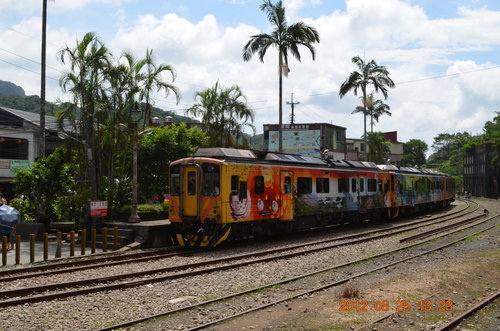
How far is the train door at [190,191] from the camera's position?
609 inches

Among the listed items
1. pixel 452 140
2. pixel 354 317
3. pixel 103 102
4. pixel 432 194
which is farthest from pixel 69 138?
pixel 452 140

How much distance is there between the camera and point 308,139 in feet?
182

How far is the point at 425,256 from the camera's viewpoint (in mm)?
14086

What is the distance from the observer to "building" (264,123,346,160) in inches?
2173

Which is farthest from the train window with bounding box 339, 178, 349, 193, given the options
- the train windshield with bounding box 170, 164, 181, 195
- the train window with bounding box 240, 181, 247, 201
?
the train windshield with bounding box 170, 164, 181, 195

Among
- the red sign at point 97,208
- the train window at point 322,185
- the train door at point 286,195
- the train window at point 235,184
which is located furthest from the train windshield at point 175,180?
the train window at point 322,185

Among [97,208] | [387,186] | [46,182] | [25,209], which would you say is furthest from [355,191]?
[25,209]

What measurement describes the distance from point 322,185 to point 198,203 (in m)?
6.69

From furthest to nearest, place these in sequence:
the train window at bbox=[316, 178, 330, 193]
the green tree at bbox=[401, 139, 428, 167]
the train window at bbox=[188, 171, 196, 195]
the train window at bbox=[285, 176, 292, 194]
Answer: the green tree at bbox=[401, 139, 428, 167]
the train window at bbox=[316, 178, 330, 193]
the train window at bbox=[285, 176, 292, 194]
the train window at bbox=[188, 171, 196, 195]

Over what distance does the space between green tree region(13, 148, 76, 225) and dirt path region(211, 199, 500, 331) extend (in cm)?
1303

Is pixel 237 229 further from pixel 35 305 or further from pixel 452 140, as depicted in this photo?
pixel 452 140

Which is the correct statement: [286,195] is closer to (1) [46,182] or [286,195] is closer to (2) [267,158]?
(2) [267,158]

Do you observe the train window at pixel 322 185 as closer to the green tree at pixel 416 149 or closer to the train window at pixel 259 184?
the train window at pixel 259 184
